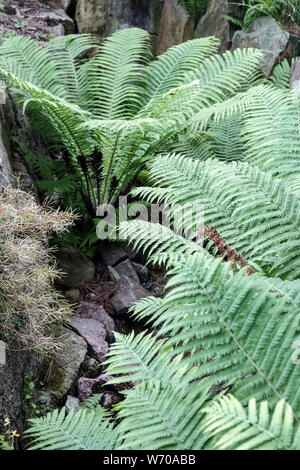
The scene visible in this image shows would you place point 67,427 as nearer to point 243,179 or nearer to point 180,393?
point 180,393

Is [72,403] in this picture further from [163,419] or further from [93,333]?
[163,419]

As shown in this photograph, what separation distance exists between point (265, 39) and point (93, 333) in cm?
306

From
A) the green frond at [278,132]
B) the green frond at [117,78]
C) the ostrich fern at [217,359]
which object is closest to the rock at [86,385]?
the ostrich fern at [217,359]

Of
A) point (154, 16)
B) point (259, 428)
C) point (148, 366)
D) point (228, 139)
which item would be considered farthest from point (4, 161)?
point (154, 16)

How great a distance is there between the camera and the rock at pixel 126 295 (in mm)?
2473

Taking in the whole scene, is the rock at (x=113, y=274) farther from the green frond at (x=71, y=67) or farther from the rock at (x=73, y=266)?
the green frond at (x=71, y=67)

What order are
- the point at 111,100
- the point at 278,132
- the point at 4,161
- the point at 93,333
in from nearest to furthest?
the point at 278,132, the point at 93,333, the point at 4,161, the point at 111,100

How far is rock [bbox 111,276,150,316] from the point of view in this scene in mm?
2473

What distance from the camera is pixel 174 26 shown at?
414 centimetres

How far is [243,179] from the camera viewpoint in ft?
5.59

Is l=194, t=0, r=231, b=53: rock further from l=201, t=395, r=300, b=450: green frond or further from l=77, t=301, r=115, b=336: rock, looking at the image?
l=201, t=395, r=300, b=450: green frond

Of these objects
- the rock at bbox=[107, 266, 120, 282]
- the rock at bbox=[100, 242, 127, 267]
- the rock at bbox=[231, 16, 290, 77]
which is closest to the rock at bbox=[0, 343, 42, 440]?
the rock at bbox=[107, 266, 120, 282]

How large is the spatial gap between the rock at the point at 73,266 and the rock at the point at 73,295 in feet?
0.20
